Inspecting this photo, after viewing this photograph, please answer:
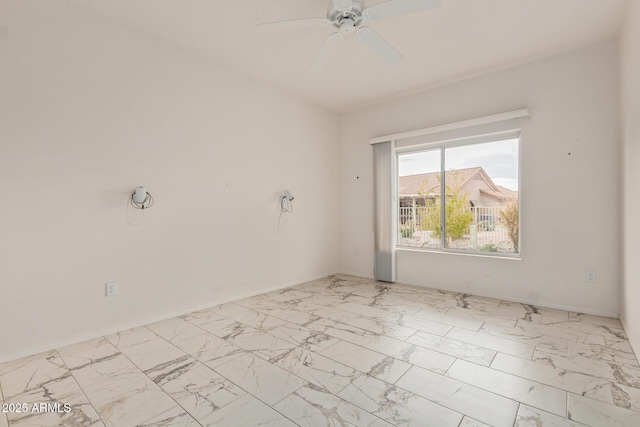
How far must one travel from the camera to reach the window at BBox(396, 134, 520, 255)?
3.84 metres

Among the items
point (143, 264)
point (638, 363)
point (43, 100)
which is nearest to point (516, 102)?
point (638, 363)

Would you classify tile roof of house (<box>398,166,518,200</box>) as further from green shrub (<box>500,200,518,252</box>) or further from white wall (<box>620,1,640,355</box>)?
white wall (<box>620,1,640,355</box>)

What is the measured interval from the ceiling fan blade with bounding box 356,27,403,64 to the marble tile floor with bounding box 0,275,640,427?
242cm

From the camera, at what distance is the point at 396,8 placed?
7.07 feet

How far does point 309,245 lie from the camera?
4.88 metres

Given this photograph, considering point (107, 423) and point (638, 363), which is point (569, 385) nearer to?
point (638, 363)

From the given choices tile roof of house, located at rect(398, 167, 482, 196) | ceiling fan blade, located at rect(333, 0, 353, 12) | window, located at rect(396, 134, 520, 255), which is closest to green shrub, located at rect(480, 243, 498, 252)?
window, located at rect(396, 134, 520, 255)

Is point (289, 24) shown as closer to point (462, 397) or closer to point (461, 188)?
point (462, 397)

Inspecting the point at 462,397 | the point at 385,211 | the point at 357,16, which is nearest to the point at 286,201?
the point at 385,211

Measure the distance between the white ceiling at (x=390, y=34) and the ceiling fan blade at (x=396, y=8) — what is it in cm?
37

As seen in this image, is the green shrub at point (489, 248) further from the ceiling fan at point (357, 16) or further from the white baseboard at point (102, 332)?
the white baseboard at point (102, 332)

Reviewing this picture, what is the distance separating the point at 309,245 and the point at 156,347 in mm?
2668

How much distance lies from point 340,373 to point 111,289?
216 centimetres

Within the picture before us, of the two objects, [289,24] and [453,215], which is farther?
[453,215]
